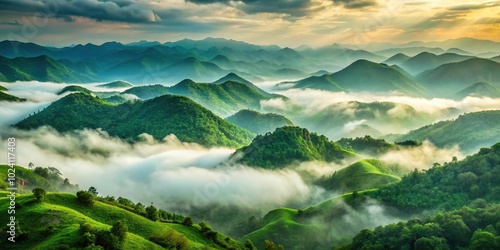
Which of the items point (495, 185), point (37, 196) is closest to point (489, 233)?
point (495, 185)

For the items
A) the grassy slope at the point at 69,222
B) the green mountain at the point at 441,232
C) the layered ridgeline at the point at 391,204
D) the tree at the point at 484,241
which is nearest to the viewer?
the grassy slope at the point at 69,222

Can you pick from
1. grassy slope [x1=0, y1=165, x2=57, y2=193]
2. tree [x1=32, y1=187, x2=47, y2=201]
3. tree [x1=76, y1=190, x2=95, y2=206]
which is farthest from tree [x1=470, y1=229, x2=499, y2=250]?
grassy slope [x1=0, y1=165, x2=57, y2=193]

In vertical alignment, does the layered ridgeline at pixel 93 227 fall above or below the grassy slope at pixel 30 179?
below

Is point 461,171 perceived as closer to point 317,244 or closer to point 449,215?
point 449,215

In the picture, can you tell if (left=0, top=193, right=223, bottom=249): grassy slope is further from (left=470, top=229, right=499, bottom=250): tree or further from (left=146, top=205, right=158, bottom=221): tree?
(left=470, top=229, right=499, bottom=250): tree

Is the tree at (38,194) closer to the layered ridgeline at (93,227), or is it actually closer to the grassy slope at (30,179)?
the layered ridgeline at (93,227)

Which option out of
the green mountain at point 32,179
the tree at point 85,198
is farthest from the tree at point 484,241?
the green mountain at point 32,179

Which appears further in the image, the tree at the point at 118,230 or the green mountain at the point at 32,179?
the green mountain at the point at 32,179

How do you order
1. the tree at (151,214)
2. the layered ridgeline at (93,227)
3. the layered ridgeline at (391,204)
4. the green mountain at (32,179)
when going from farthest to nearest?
the green mountain at (32,179) → the layered ridgeline at (391,204) → the tree at (151,214) → the layered ridgeline at (93,227)
